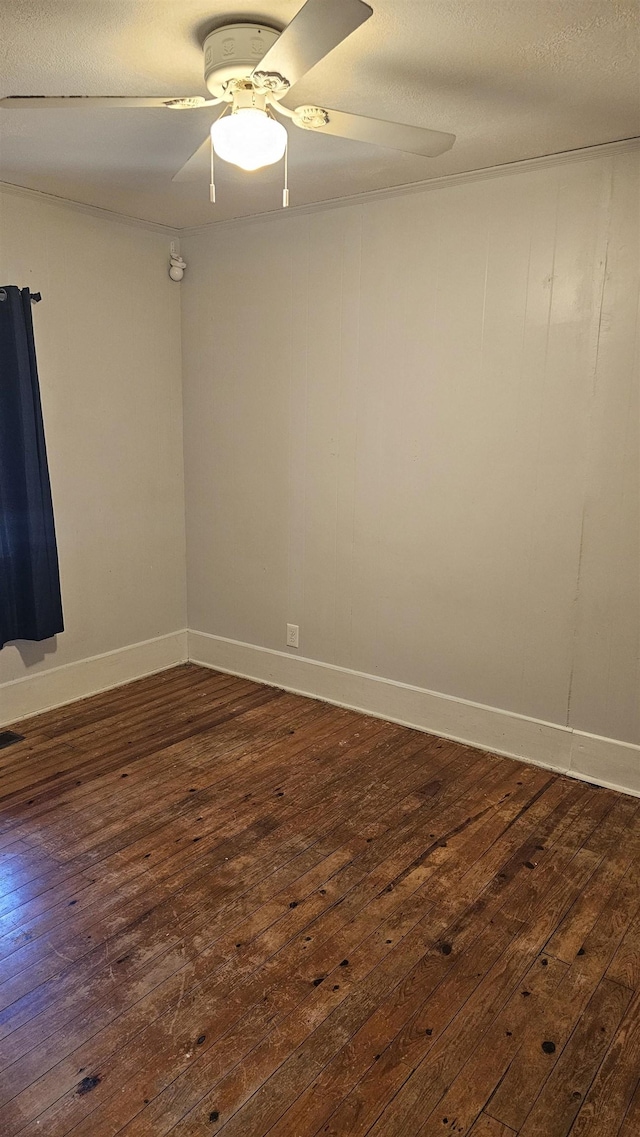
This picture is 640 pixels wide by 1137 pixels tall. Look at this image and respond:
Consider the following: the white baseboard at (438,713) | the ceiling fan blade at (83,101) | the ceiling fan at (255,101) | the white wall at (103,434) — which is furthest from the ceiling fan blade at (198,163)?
the white baseboard at (438,713)

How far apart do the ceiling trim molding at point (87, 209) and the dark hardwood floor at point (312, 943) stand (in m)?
2.47

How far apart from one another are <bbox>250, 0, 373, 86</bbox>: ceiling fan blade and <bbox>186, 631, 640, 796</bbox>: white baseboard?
8.31ft

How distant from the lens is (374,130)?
6.59 ft

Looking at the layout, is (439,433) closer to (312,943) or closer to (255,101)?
(255,101)

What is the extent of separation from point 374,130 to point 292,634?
8.17ft

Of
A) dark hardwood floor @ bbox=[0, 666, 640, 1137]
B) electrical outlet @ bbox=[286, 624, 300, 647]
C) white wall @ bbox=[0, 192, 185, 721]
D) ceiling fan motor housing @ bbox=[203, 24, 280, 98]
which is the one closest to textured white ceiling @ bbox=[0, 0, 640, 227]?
ceiling fan motor housing @ bbox=[203, 24, 280, 98]

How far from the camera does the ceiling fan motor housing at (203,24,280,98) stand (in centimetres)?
184

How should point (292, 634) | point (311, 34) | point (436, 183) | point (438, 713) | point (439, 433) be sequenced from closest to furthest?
point (311, 34)
point (436, 183)
point (439, 433)
point (438, 713)
point (292, 634)

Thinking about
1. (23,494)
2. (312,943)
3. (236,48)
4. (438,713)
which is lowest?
(312,943)

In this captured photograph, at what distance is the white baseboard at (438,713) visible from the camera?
296 centimetres

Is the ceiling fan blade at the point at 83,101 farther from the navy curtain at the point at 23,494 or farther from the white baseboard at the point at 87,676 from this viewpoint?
the white baseboard at the point at 87,676

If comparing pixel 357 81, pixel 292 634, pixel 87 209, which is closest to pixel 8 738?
pixel 292 634

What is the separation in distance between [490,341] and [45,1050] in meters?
2.83

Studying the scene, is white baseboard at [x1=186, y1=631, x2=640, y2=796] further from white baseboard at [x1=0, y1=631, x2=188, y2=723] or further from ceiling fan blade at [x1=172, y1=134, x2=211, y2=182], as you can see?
ceiling fan blade at [x1=172, y1=134, x2=211, y2=182]
